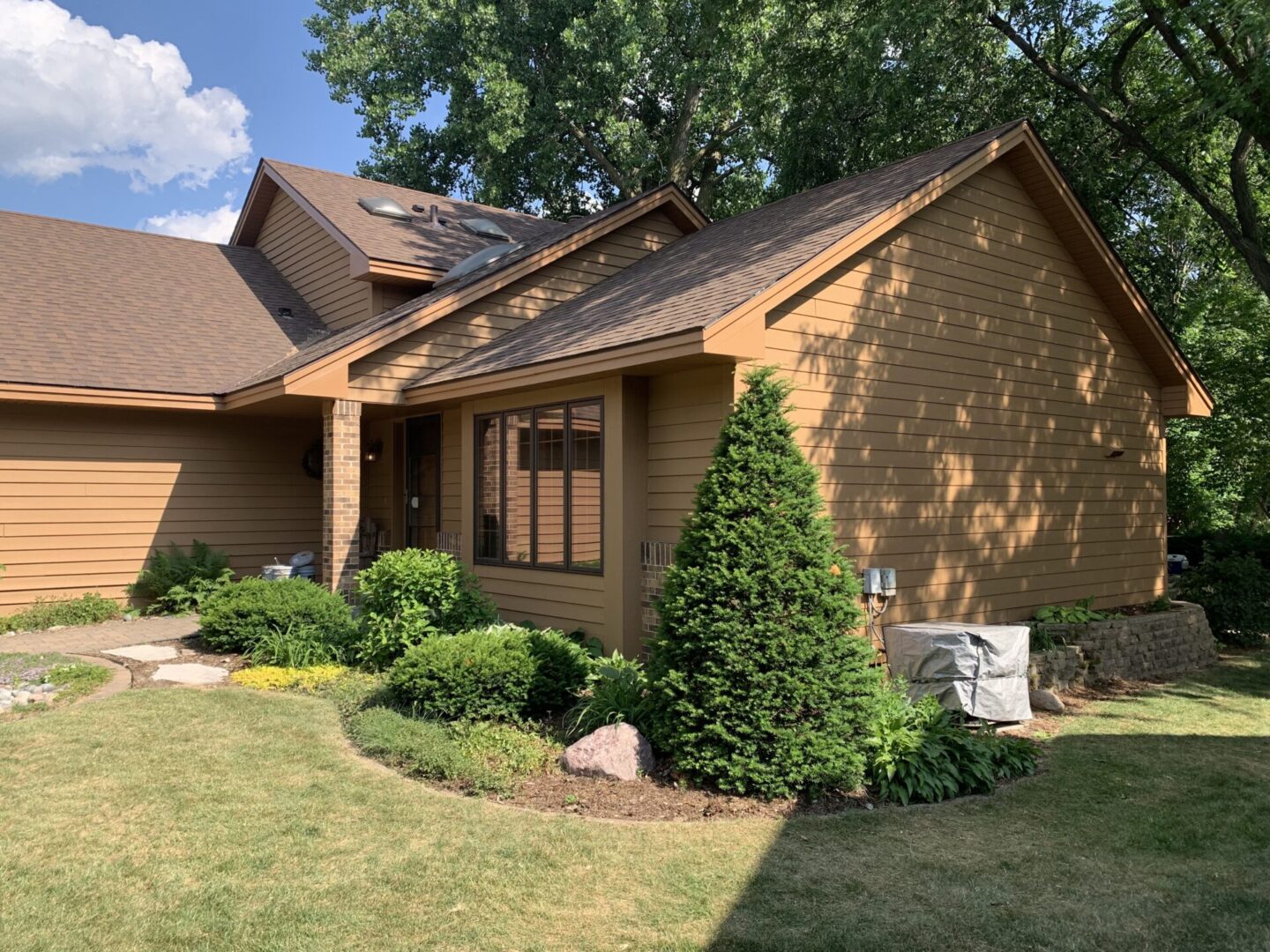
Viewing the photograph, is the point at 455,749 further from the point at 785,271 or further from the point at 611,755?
the point at 785,271

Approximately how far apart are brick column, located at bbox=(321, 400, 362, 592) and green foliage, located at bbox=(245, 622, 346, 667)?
128cm

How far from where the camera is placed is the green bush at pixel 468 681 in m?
6.98

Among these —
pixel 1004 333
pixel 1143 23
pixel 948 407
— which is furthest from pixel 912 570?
pixel 1143 23

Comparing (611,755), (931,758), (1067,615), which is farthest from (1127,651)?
(611,755)

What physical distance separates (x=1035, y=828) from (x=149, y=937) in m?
4.48

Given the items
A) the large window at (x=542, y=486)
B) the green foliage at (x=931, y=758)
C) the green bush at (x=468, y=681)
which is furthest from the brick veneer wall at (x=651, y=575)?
the green foliage at (x=931, y=758)

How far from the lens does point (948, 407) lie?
9781 millimetres

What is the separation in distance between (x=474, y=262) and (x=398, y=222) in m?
2.99

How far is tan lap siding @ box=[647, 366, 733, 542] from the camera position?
840 centimetres

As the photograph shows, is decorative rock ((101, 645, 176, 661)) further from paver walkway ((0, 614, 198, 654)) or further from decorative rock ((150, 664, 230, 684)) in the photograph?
decorative rock ((150, 664, 230, 684))

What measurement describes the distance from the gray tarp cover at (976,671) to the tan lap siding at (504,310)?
21.7 ft

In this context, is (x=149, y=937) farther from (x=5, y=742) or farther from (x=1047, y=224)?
(x=1047, y=224)

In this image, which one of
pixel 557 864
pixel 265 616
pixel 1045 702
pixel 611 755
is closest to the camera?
pixel 557 864

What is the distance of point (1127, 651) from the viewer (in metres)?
10.2
